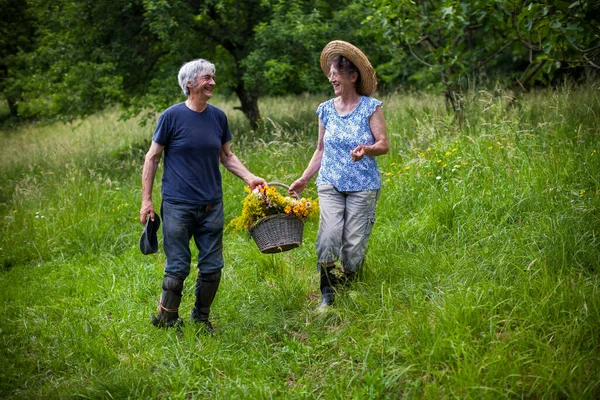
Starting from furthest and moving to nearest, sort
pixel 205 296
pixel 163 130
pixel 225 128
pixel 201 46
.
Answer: pixel 201 46 → pixel 225 128 → pixel 205 296 → pixel 163 130

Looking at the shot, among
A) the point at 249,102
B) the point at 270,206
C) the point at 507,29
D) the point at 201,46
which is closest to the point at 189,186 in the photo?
the point at 270,206

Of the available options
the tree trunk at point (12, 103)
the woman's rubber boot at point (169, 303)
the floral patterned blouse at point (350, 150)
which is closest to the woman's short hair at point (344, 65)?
the floral patterned blouse at point (350, 150)

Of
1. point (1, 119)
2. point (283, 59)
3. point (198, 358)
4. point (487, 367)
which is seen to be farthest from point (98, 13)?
point (1, 119)

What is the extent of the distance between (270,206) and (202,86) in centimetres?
106

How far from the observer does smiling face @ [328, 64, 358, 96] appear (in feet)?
14.6

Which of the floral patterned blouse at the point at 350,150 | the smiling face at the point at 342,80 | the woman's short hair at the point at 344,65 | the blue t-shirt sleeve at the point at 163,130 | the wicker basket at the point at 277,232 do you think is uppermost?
the woman's short hair at the point at 344,65

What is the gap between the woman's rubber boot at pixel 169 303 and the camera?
448cm

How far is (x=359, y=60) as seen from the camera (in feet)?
14.5

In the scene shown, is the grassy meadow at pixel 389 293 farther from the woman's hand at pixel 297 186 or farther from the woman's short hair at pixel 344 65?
the woman's short hair at pixel 344 65

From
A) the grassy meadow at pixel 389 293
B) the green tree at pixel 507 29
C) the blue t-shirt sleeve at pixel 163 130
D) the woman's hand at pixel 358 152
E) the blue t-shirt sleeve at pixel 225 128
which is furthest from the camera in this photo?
the green tree at pixel 507 29

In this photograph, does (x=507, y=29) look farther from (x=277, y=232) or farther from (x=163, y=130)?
(x=163, y=130)

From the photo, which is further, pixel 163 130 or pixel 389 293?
pixel 163 130

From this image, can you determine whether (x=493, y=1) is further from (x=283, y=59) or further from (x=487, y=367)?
(x=487, y=367)

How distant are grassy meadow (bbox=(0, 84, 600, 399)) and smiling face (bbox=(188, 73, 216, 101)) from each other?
1608 mm
